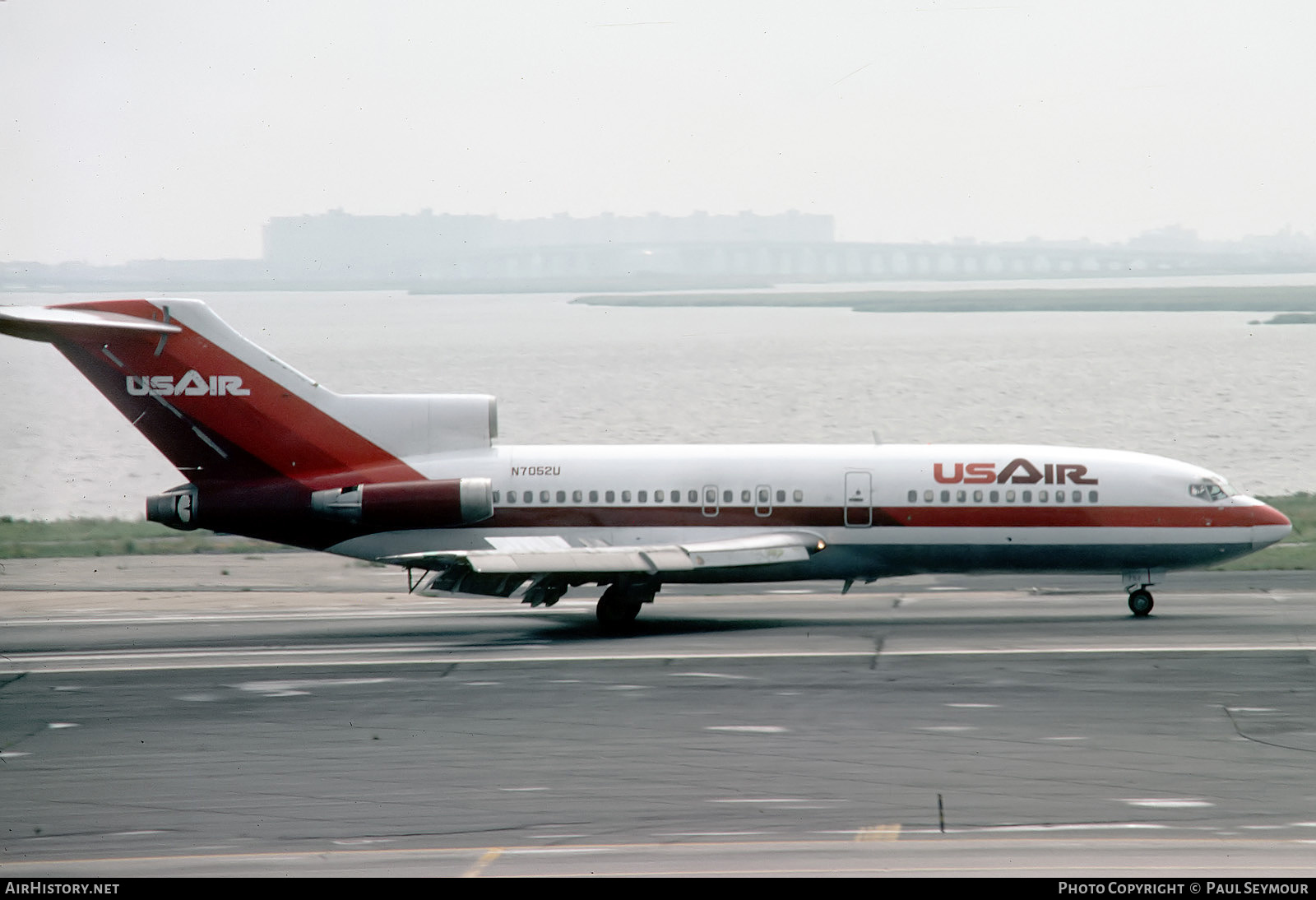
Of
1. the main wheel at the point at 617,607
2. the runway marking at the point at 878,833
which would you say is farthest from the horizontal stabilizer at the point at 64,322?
the runway marking at the point at 878,833

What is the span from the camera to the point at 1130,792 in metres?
16.5

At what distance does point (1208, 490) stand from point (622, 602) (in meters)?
12.4

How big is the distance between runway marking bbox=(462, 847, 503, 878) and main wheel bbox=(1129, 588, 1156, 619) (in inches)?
758

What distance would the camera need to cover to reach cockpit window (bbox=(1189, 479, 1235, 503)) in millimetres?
30578

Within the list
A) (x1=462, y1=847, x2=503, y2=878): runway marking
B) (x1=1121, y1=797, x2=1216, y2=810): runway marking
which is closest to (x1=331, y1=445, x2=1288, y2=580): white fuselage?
(x1=1121, y1=797, x2=1216, y2=810): runway marking

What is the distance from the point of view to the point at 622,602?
2994 centimetres

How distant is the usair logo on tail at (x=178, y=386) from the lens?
1235 inches

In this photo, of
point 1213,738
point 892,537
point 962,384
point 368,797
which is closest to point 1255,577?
point 892,537

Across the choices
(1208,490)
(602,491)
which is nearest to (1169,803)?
(1208,490)

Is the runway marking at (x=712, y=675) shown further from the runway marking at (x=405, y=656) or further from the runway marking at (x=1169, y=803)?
the runway marking at (x=1169, y=803)

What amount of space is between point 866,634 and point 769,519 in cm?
334

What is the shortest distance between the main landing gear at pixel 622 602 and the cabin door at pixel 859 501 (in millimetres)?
4255

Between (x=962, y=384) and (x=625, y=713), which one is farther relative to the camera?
(x=962, y=384)

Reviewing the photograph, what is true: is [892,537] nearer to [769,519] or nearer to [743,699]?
[769,519]
